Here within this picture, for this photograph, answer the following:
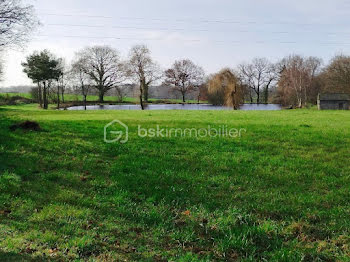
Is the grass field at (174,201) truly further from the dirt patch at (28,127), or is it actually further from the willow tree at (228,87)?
the willow tree at (228,87)

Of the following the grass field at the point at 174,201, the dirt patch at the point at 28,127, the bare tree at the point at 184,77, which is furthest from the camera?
the bare tree at the point at 184,77

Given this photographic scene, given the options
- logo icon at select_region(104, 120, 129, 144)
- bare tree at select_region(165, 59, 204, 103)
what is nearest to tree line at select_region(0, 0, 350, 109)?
bare tree at select_region(165, 59, 204, 103)

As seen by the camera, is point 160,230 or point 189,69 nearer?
point 160,230

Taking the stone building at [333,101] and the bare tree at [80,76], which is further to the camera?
the bare tree at [80,76]

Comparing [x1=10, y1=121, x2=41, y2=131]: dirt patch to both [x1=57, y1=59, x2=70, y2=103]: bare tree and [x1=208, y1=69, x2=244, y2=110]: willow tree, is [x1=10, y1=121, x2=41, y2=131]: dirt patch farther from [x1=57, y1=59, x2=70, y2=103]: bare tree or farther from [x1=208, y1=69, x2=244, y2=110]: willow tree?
[x1=57, y1=59, x2=70, y2=103]: bare tree

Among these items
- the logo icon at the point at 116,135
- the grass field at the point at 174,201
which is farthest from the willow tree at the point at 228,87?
the grass field at the point at 174,201

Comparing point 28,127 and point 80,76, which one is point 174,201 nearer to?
point 28,127

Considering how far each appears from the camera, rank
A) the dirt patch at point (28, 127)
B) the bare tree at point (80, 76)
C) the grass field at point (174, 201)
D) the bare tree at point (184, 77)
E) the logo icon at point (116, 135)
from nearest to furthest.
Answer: the grass field at point (174, 201) < the logo icon at point (116, 135) < the dirt patch at point (28, 127) < the bare tree at point (80, 76) < the bare tree at point (184, 77)

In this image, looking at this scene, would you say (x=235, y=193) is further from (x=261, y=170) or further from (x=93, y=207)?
(x=93, y=207)

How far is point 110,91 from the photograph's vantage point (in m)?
71.1

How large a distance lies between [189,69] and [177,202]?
70.8 meters

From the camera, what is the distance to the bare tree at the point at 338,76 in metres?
60.5

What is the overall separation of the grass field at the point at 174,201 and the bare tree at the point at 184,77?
63.1m

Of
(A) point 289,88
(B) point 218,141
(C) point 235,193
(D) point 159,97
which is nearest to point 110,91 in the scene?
(D) point 159,97
